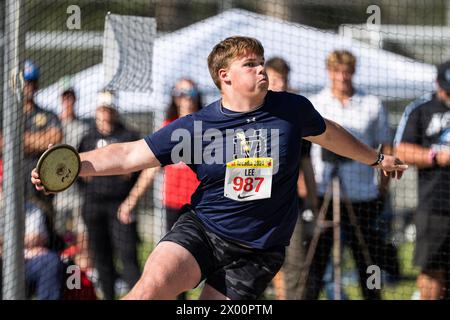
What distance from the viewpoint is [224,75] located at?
478 cm

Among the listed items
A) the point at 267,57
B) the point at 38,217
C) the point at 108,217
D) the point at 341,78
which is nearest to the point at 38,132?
the point at 38,217

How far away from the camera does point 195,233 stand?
4.67m

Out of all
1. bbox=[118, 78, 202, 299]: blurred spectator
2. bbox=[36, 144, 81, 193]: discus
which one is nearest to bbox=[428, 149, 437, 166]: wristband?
bbox=[118, 78, 202, 299]: blurred spectator

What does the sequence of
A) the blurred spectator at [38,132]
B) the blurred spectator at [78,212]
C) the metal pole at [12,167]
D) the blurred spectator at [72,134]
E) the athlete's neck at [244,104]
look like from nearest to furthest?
1. the athlete's neck at [244,104]
2. the metal pole at [12,167]
3. the blurred spectator at [78,212]
4. the blurred spectator at [38,132]
5. the blurred spectator at [72,134]

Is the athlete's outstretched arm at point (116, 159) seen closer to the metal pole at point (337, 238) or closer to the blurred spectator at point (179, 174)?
the blurred spectator at point (179, 174)

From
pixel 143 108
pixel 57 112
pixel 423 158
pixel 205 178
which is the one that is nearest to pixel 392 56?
pixel 423 158

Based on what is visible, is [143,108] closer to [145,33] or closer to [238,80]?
[145,33]

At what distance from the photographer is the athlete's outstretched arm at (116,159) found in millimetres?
4578

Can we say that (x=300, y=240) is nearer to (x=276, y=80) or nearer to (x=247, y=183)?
(x=276, y=80)

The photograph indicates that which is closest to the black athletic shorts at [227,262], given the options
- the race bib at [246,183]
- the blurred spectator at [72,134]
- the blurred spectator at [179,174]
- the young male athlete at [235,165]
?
the young male athlete at [235,165]

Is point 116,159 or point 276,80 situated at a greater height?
point 276,80

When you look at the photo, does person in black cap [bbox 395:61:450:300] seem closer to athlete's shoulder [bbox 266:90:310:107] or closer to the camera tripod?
the camera tripod

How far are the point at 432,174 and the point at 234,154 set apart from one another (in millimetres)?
2456

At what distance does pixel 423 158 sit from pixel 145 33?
2272mm
